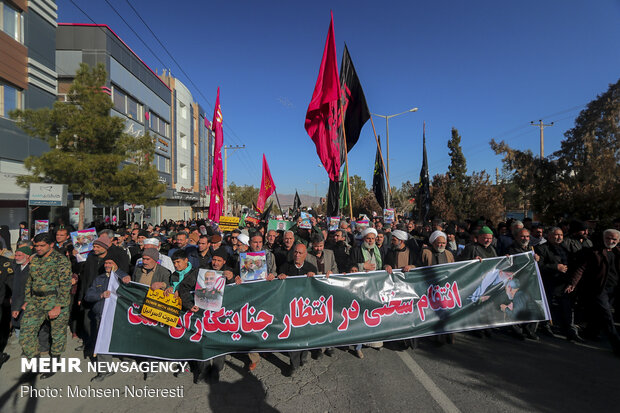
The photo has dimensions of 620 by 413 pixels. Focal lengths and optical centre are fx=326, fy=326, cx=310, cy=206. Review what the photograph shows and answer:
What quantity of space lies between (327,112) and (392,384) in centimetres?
692

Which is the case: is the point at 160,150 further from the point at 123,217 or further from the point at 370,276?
the point at 370,276

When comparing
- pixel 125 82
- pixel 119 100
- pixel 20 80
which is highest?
pixel 125 82

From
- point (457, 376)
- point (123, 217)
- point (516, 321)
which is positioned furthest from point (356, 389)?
point (123, 217)

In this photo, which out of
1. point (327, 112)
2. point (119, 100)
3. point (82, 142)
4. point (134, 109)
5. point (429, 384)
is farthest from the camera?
point (134, 109)

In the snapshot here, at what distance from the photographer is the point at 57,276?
166 inches

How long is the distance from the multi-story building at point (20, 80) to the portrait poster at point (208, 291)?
16.2 meters

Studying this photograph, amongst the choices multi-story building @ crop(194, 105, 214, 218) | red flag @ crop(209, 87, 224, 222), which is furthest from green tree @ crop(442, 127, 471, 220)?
multi-story building @ crop(194, 105, 214, 218)

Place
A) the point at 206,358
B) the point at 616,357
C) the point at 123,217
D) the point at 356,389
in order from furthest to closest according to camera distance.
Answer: the point at 123,217 < the point at 616,357 < the point at 206,358 < the point at 356,389

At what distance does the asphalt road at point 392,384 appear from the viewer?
10.9ft

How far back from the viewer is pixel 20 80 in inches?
609

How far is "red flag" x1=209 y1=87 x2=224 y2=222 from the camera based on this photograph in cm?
1266

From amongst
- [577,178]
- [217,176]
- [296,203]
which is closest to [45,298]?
[217,176]

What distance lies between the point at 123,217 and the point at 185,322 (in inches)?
993

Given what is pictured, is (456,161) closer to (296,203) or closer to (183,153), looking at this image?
(296,203)
